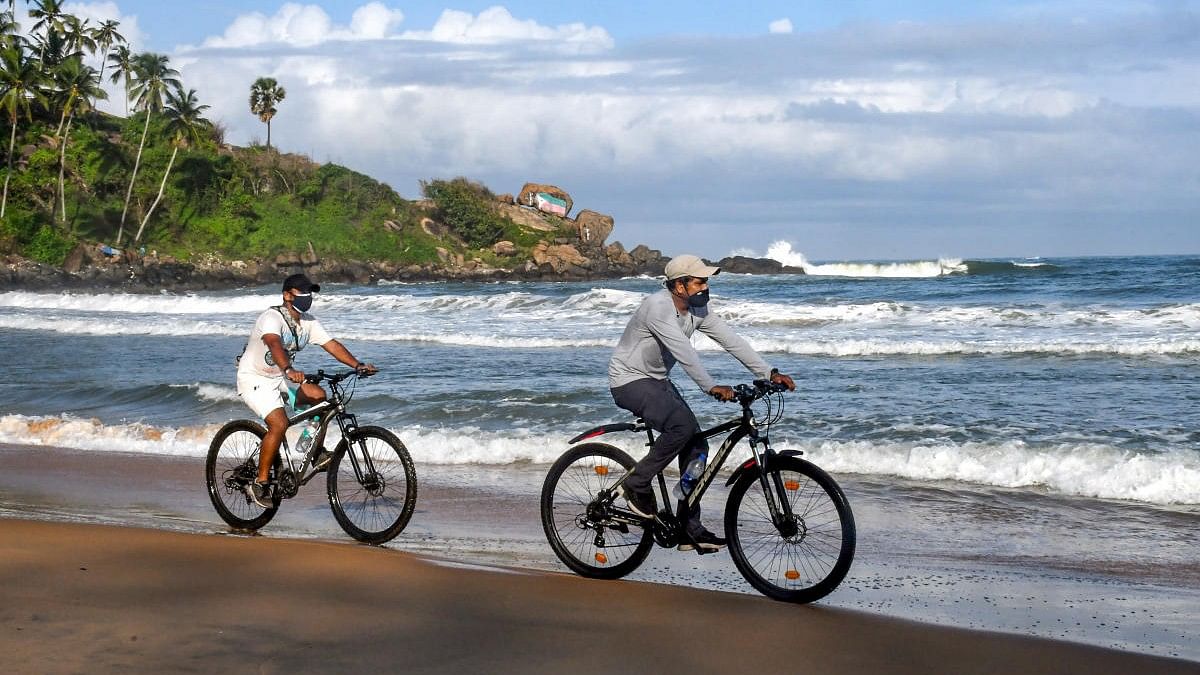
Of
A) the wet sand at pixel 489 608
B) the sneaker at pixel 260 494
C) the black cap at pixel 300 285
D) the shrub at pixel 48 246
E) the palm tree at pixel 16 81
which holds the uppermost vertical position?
the palm tree at pixel 16 81

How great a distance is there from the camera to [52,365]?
1978 centimetres

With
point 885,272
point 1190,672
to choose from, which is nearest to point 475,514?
point 1190,672

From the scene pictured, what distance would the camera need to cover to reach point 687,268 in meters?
5.84

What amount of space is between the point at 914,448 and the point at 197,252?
65.2 meters

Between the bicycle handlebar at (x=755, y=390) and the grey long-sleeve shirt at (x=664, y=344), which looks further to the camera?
the grey long-sleeve shirt at (x=664, y=344)

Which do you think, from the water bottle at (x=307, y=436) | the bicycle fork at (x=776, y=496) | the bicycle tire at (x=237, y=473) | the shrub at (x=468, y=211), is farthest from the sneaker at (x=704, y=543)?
the shrub at (x=468, y=211)

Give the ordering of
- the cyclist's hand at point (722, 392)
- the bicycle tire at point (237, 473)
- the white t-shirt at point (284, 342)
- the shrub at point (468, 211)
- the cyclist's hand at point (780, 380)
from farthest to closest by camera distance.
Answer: the shrub at point (468, 211) < the bicycle tire at point (237, 473) < the white t-shirt at point (284, 342) < the cyclist's hand at point (722, 392) < the cyclist's hand at point (780, 380)

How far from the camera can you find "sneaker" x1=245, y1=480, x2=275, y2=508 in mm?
7633

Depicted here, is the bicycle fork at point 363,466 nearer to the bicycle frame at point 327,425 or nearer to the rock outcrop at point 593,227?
the bicycle frame at point 327,425

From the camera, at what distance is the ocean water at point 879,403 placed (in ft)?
26.7

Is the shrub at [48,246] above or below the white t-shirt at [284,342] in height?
above

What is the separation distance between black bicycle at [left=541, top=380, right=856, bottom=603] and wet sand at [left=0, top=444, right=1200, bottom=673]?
21 cm

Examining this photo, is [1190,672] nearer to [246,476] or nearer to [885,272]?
[246,476]

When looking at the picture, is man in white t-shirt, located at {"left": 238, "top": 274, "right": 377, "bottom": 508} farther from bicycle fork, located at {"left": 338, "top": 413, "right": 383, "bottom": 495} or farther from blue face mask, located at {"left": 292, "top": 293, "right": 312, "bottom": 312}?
bicycle fork, located at {"left": 338, "top": 413, "right": 383, "bottom": 495}
